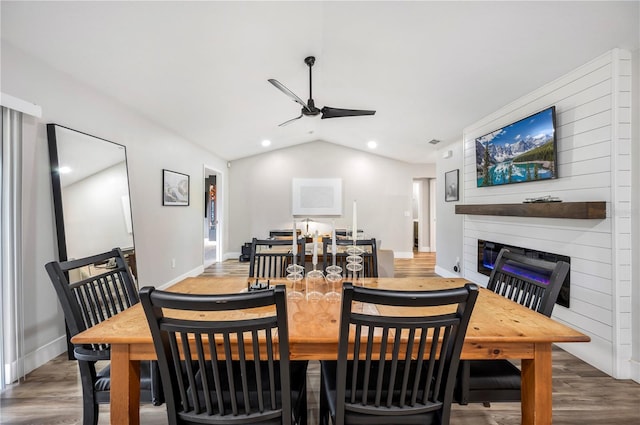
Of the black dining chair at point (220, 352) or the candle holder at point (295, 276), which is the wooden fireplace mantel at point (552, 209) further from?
the black dining chair at point (220, 352)

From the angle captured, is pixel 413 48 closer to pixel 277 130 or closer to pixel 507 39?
pixel 507 39

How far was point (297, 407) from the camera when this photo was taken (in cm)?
120

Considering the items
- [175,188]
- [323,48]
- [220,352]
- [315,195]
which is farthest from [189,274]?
[220,352]

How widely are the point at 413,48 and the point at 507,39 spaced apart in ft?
2.33

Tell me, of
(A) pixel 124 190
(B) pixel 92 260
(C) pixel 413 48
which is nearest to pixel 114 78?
(A) pixel 124 190

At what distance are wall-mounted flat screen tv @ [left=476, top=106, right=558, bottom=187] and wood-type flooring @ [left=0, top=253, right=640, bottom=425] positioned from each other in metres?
1.64

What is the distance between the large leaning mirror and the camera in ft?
7.79

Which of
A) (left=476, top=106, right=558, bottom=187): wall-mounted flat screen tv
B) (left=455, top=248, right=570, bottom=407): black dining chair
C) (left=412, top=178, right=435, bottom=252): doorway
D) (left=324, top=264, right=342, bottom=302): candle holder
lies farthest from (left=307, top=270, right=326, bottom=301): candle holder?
(left=412, top=178, right=435, bottom=252): doorway

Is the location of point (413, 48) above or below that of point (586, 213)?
above

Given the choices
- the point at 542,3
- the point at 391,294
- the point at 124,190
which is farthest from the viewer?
the point at 124,190

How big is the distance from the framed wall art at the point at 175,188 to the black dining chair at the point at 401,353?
3.89 m

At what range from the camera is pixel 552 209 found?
255cm

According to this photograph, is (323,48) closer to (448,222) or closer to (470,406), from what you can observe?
(470,406)

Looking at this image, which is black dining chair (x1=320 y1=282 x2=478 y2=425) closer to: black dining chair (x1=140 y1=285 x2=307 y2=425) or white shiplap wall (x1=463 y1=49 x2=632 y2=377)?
black dining chair (x1=140 y1=285 x2=307 y2=425)
